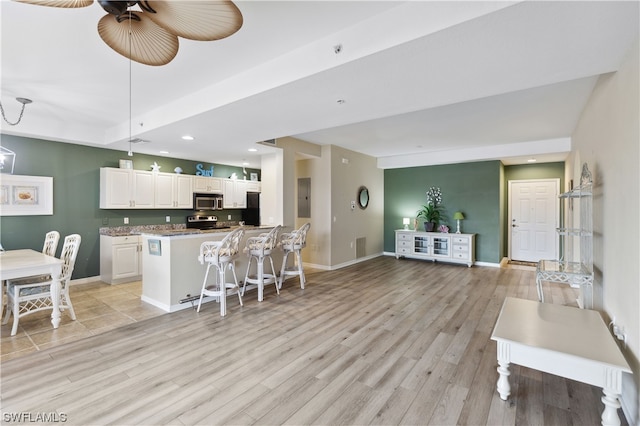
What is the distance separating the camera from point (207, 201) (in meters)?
6.52

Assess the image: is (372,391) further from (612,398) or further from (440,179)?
(440,179)

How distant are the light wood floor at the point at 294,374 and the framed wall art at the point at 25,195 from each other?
2983 millimetres

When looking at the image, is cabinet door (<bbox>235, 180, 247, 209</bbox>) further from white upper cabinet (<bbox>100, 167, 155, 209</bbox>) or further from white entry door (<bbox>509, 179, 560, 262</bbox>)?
white entry door (<bbox>509, 179, 560, 262</bbox>)

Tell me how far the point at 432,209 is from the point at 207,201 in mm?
5455

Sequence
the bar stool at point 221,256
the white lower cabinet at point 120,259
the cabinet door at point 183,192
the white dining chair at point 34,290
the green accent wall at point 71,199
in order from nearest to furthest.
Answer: the white dining chair at point 34,290 < the bar stool at point 221,256 < the green accent wall at point 71,199 < the white lower cabinet at point 120,259 < the cabinet door at point 183,192

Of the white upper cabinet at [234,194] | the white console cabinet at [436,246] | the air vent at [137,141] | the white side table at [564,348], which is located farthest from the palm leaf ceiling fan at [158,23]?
the white console cabinet at [436,246]

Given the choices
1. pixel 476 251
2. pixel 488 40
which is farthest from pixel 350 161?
pixel 488 40

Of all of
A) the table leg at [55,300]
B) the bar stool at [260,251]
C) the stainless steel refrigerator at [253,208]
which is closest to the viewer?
the table leg at [55,300]

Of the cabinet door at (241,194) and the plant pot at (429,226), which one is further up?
the cabinet door at (241,194)

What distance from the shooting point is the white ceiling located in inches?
71.3

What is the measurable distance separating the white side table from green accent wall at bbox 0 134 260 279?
621 cm

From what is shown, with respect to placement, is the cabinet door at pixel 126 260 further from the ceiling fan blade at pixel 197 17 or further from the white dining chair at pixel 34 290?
the ceiling fan blade at pixel 197 17

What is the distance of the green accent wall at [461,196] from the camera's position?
22.1 feet

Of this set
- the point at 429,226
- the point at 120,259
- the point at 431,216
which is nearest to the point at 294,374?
the point at 120,259
